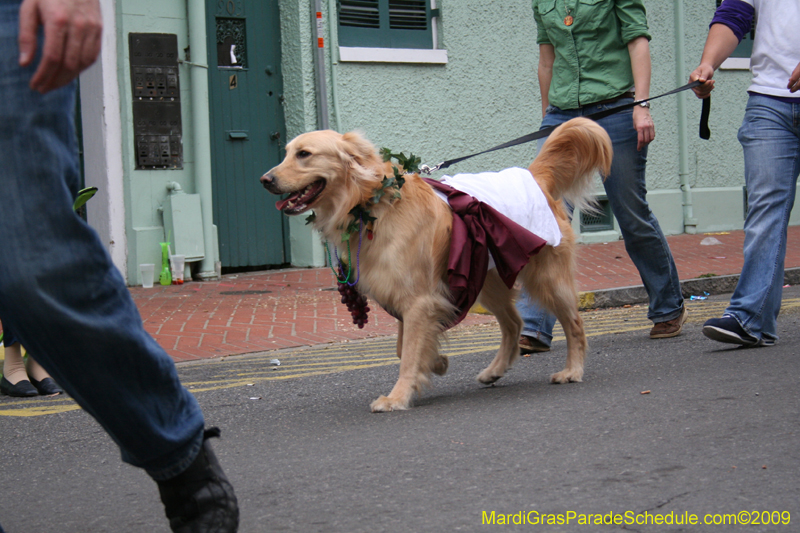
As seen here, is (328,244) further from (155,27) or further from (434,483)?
(155,27)

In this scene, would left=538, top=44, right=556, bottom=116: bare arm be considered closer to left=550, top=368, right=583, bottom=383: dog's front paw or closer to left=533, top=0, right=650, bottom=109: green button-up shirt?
left=533, top=0, right=650, bottom=109: green button-up shirt

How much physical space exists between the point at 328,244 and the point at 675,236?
9.49 m

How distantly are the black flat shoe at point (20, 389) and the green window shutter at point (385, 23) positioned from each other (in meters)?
7.01

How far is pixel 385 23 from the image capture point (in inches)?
428

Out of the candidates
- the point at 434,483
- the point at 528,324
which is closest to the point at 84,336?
the point at 434,483

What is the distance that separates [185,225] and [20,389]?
5059mm

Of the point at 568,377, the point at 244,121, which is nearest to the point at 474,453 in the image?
the point at 568,377

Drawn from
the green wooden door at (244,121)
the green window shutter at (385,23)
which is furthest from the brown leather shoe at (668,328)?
the green window shutter at (385,23)

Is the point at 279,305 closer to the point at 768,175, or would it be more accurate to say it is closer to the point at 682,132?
the point at 768,175

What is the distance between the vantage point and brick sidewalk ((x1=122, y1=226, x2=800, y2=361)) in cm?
644

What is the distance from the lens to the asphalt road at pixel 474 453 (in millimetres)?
2117

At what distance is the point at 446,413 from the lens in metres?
3.41

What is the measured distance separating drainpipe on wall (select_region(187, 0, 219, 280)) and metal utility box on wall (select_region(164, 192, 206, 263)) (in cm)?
11

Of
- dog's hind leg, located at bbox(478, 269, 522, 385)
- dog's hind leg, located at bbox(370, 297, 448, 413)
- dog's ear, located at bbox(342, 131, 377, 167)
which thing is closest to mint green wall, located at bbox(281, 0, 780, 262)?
dog's hind leg, located at bbox(478, 269, 522, 385)
